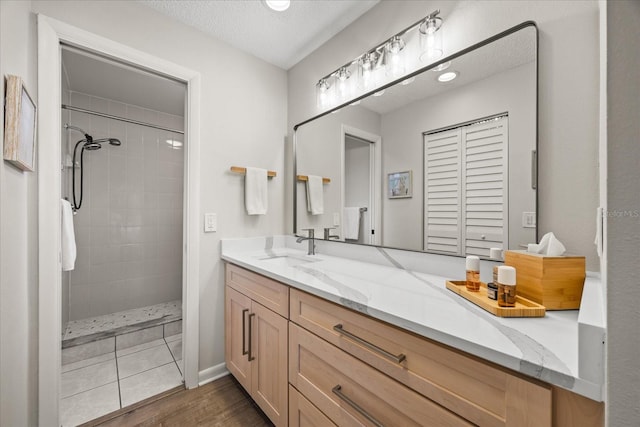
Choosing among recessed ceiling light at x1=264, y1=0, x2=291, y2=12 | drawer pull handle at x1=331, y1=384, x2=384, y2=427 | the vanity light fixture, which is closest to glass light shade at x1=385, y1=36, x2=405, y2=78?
the vanity light fixture

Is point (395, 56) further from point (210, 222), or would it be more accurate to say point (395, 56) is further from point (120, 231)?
point (120, 231)

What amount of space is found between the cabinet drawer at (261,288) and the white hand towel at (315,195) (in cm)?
68

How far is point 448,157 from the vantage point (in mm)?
1173

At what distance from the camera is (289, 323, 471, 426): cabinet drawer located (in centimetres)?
67

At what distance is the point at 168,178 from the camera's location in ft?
10.1

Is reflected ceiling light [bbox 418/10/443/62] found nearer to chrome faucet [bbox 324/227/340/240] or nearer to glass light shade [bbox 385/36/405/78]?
glass light shade [bbox 385/36/405/78]

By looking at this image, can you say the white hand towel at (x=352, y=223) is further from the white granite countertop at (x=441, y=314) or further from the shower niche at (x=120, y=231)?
the shower niche at (x=120, y=231)

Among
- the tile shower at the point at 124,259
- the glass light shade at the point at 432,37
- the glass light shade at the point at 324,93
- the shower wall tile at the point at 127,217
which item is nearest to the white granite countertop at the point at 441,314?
the glass light shade at the point at 432,37

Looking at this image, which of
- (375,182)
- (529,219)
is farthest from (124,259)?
(529,219)

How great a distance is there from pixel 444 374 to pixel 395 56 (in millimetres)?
1439

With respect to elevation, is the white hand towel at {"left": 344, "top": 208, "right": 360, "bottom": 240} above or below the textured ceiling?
below

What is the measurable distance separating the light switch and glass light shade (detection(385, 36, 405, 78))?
4.71 feet

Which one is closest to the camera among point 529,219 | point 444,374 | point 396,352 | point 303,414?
point 444,374

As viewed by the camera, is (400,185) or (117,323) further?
(117,323)
